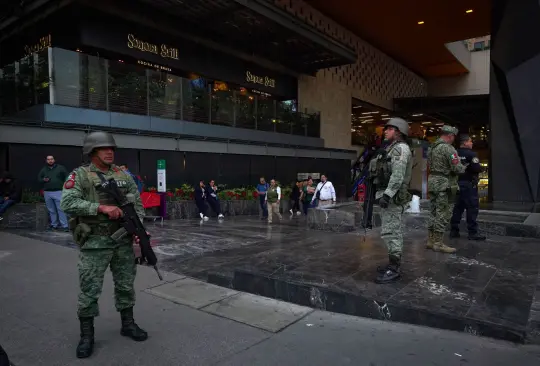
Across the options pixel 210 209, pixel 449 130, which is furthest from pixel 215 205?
pixel 449 130

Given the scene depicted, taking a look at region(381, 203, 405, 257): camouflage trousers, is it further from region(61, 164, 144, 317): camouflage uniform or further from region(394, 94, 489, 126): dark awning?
region(394, 94, 489, 126): dark awning

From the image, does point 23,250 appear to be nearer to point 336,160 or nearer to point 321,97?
point 336,160

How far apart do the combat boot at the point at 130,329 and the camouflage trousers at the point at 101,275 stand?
0.08 m

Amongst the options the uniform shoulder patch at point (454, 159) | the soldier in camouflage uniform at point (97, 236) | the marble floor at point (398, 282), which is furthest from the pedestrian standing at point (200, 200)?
the soldier in camouflage uniform at point (97, 236)

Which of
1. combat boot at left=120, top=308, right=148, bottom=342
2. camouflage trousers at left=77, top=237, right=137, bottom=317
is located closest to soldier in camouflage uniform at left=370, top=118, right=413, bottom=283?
combat boot at left=120, top=308, right=148, bottom=342

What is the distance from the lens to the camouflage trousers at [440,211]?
6.15 m

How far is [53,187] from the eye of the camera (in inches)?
376

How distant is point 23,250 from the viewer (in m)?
7.28

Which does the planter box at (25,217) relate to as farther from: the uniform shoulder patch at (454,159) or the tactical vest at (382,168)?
the uniform shoulder patch at (454,159)

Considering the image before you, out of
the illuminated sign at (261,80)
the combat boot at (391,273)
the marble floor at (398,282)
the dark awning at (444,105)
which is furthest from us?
the dark awning at (444,105)

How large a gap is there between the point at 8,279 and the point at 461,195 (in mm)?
7504

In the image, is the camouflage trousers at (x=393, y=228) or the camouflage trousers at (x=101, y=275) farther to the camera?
the camouflage trousers at (x=393, y=228)

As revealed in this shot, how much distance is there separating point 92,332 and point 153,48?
14847mm

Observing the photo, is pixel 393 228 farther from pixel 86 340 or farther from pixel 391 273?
pixel 86 340
